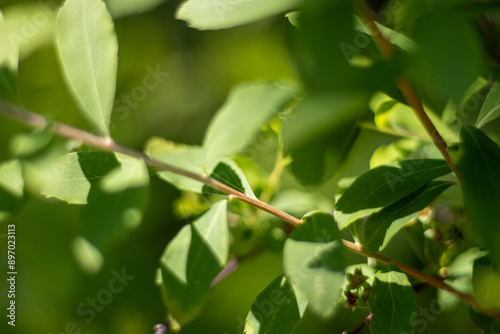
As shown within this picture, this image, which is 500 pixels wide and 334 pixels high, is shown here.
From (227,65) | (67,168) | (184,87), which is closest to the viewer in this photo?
(67,168)

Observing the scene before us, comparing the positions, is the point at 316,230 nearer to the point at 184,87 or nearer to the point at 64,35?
the point at 64,35

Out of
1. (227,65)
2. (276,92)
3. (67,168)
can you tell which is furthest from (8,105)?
(227,65)

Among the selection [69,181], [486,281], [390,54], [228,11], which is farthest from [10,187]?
[486,281]

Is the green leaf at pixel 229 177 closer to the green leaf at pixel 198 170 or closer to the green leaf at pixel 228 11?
the green leaf at pixel 198 170

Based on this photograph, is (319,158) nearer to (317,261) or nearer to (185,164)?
(317,261)

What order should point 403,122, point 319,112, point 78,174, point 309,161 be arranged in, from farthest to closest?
point 403,122 → point 78,174 → point 309,161 → point 319,112

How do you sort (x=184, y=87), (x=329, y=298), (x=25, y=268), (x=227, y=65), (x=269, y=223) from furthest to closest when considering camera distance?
(x=184, y=87)
(x=227, y=65)
(x=25, y=268)
(x=269, y=223)
(x=329, y=298)

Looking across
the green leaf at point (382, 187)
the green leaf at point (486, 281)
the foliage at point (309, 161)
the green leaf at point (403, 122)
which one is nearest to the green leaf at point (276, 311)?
the foliage at point (309, 161)
